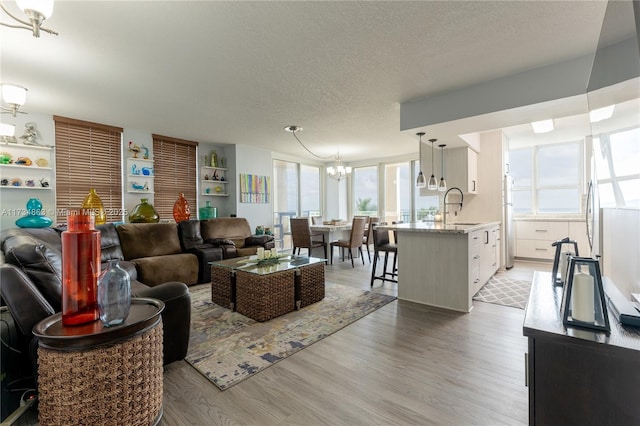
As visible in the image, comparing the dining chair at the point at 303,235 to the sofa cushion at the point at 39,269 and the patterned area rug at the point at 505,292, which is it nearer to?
the patterned area rug at the point at 505,292

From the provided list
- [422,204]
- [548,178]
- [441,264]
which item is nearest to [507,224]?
[548,178]

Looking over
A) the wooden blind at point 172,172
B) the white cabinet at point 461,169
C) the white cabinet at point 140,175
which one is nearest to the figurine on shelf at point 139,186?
the white cabinet at point 140,175

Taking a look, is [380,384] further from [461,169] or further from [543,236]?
[543,236]

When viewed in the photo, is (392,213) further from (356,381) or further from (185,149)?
(356,381)

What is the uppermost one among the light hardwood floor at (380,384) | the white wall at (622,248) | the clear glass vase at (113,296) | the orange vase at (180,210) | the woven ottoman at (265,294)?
the orange vase at (180,210)

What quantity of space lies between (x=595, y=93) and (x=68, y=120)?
18.8 ft

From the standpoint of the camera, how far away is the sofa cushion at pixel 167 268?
146 inches

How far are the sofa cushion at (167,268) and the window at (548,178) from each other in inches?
266

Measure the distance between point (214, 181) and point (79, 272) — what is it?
487cm

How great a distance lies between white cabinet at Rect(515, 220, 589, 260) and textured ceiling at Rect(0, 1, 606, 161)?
4.17m

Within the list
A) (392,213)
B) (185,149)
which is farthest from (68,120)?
(392,213)

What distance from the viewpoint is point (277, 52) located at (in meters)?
2.39

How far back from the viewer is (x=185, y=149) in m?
5.61

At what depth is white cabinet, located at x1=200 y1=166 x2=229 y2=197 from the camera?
19.1ft
